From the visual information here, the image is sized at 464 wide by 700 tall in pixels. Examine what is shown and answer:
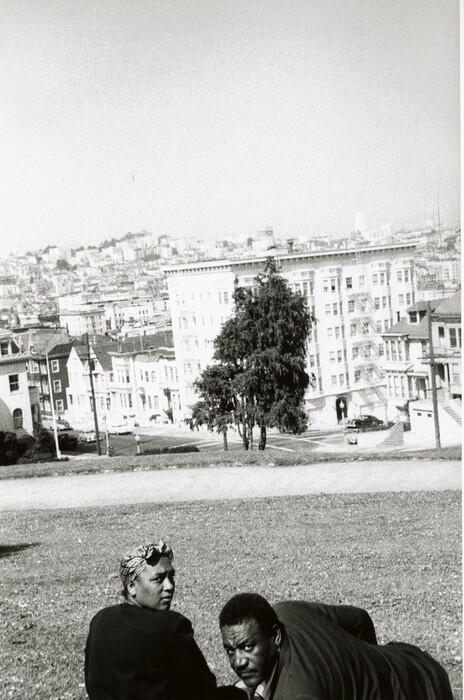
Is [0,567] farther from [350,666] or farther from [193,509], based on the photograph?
[350,666]

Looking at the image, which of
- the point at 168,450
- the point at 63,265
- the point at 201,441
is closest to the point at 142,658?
the point at 63,265

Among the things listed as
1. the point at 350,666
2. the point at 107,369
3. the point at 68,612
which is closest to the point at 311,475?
the point at 107,369

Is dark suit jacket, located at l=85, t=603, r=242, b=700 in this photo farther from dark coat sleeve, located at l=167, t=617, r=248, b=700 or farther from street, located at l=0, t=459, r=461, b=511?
street, located at l=0, t=459, r=461, b=511

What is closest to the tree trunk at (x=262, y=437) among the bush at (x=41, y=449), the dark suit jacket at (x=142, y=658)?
the bush at (x=41, y=449)

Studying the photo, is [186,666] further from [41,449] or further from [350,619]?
[41,449]

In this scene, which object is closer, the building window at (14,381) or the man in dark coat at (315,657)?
the man in dark coat at (315,657)

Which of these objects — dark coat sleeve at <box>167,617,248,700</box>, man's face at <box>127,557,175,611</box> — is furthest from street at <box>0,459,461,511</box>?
A: dark coat sleeve at <box>167,617,248,700</box>

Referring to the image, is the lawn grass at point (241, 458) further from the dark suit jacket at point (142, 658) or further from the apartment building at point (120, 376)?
the dark suit jacket at point (142, 658)
